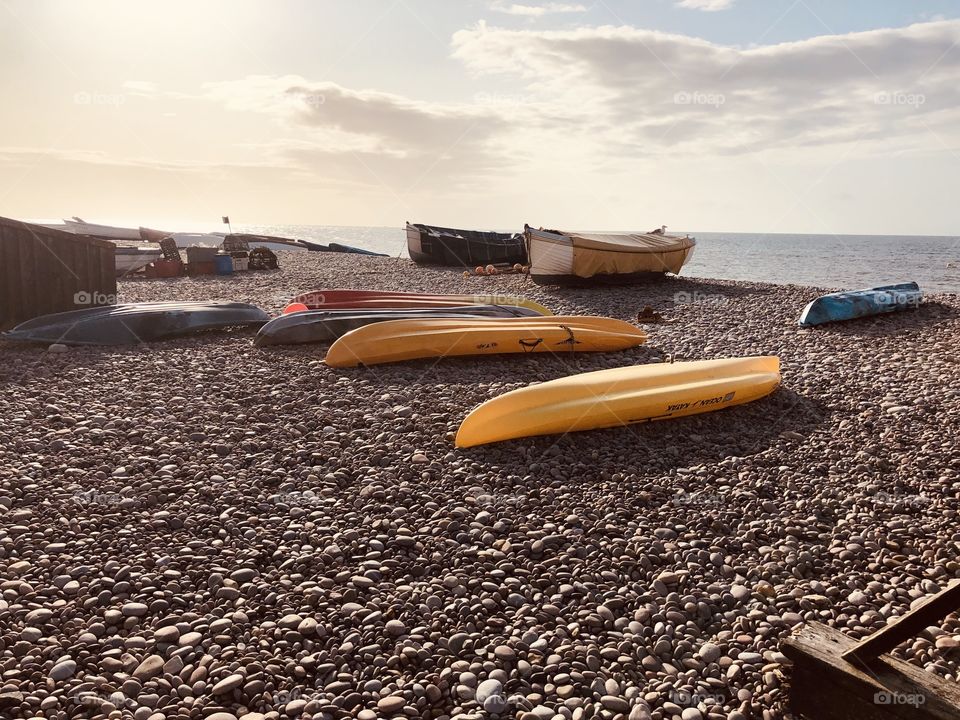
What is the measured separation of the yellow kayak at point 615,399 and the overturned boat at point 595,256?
1080 centimetres

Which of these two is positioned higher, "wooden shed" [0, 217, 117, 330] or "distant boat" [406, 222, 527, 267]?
"distant boat" [406, 222, 527, 267]

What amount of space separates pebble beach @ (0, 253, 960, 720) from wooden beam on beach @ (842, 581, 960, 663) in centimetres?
69

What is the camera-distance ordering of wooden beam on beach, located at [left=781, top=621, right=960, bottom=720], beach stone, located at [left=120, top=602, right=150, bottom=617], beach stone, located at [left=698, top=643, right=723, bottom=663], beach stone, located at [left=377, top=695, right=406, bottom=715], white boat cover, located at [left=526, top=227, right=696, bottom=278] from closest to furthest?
wooden beam on beach, located at [left=781, top=621, right=960, bottom=720], beach stone, located at [left=377, top=695, right=406, bottom=715], beach stone, located at [left=698, top=643, right=723, bottom=663], beach stone, located at [left=120, top=602, right=150, bottom=617], white boat cover, located at [left=526, top=227, right=696, bottom=278]

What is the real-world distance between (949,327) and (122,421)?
46.7ft

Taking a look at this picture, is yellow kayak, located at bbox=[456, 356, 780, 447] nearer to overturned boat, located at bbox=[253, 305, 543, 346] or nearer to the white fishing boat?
overturned boat, located at bbox=[253, 305, 543, 346]

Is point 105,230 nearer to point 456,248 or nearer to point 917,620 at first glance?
point 456,248

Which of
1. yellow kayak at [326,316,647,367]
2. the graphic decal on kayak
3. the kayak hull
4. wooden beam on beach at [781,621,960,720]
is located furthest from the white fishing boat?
wooden beam on beach at [781,621,960,720]

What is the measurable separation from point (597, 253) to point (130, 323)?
Answer: 12660 mm

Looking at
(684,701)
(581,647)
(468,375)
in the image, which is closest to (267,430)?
(468,375)

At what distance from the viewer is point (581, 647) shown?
11.6 ft

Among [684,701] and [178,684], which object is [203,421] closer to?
[178,684]

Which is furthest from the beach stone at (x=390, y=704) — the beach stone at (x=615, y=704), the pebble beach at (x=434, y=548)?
the beach stone at (x=615, y=704)

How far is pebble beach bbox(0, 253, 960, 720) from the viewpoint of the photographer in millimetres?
3311

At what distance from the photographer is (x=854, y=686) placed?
2.77 m
